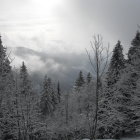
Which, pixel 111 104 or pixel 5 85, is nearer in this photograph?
pixel 5 85

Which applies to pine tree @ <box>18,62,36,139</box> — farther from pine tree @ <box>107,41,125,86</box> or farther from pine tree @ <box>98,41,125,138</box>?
pine tree @ <box>107,41,125,86</box>

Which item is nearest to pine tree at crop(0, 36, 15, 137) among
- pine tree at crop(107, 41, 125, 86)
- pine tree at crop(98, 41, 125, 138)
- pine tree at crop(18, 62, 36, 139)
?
pine tree at crop(18, 62, 36, 139)

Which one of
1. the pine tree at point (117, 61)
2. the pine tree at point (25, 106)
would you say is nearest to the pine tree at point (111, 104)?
the pine tree at point (117, 61)

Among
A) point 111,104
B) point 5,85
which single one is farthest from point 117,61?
point 5,85

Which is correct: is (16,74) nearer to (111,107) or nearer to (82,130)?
(111,107)

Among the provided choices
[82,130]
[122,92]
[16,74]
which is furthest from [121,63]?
[16,74]

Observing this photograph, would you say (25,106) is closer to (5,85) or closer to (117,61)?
(5,85)

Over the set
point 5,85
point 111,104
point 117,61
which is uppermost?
point 117,61

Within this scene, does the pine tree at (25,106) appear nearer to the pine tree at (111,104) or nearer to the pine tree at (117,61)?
the pine tree at (111,104)

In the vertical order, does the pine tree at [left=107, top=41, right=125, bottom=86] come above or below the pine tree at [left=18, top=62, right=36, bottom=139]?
→ above

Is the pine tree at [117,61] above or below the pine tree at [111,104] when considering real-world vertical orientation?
above

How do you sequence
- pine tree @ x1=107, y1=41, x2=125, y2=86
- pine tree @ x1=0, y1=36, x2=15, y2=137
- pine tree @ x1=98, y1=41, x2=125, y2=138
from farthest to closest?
1. pine tree @ x1=107, y1=41, x2=125, y2=86
2. pine tree @ x1=98, y1=41, x2=125, y2=138
3. pine tree @ x1=0, y1=36, x2=15, y2=137

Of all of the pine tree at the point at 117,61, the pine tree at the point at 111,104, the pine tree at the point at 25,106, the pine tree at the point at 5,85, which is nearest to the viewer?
the pine tree at the point at 5,85

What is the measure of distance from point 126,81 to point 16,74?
41.4ft
